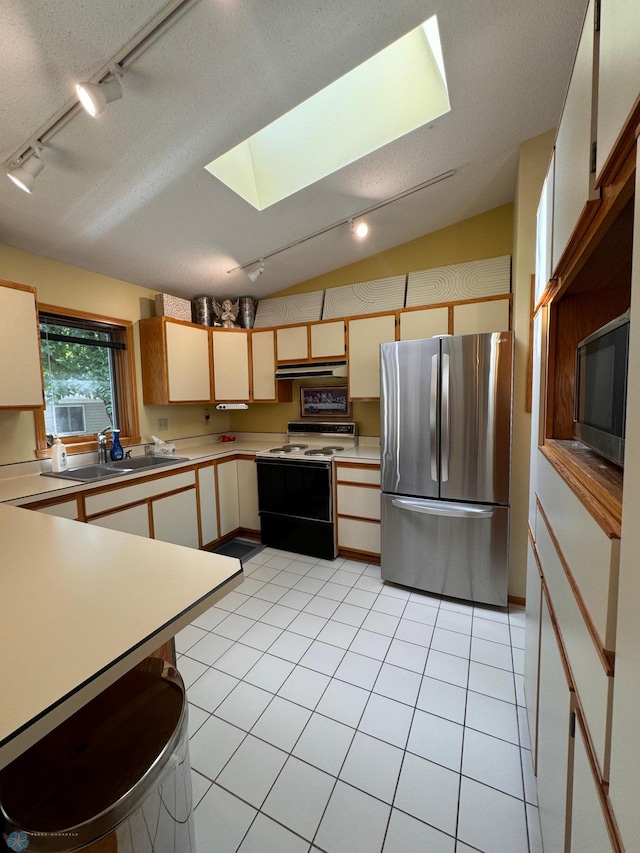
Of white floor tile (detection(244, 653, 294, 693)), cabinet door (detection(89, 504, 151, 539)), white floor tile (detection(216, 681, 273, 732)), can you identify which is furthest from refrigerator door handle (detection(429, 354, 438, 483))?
cabinet door (detection(89, 504, 151, 539))

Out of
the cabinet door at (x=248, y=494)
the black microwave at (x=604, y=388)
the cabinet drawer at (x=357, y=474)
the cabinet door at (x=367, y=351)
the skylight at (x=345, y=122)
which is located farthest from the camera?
the cabinet door at (x=248, y=494)

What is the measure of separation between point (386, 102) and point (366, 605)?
2986 mm

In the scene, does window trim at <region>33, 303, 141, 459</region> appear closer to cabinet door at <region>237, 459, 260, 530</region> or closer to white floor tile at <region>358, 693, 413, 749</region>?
cabinet door at <region>237, 459, 260, 530</region>

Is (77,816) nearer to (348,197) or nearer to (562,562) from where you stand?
(562,562)

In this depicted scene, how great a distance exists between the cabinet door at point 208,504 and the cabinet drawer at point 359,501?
1169 millimetres

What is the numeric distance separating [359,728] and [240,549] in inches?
80.0

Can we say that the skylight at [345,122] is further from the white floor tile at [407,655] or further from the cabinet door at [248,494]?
the white floor tile at [407,655]

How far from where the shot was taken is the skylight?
182 centimetres

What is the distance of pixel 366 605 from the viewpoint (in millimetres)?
2355

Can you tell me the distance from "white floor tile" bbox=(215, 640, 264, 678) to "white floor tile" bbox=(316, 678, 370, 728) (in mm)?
432

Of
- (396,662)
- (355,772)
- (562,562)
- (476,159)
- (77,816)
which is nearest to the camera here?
(77,816)

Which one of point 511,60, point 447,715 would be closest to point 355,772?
point 447,715

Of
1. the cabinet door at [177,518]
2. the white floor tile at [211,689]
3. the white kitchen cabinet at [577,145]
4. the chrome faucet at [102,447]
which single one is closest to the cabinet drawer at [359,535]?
the cabinet door at [177,518]

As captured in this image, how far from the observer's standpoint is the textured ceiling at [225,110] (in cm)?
129
